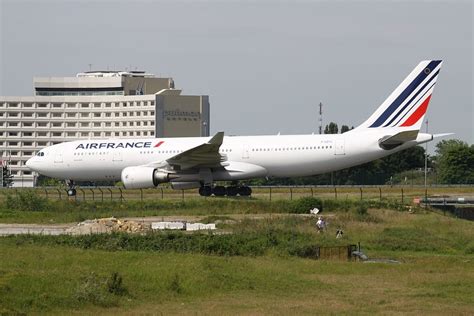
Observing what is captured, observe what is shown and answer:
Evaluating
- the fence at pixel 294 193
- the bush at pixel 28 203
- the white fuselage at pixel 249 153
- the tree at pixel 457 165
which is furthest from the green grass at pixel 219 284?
the tree at pixel 457 165

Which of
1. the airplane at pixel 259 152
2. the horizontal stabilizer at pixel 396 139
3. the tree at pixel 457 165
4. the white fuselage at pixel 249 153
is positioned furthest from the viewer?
the tree at pixel 457 165

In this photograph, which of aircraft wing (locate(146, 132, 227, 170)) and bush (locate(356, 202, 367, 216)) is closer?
bush (locate(356, 202, 367, 216))

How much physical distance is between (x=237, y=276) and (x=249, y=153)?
27616 mm

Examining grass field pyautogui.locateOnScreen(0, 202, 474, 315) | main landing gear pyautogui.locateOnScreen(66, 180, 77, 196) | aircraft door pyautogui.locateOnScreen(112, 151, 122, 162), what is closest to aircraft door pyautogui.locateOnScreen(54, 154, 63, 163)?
main landing gear pyautogui.locateOnScreen(66, 180, 77, 196)

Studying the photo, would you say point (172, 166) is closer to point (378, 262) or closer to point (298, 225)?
point (298, 225)

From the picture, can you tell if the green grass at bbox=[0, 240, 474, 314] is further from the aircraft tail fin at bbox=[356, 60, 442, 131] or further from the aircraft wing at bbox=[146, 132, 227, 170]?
the aircraft tail fin at bbox=[356, 60, 442, 131]

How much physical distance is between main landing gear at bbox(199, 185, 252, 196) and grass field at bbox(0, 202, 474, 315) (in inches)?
645

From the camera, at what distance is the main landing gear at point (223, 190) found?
55.4 meters

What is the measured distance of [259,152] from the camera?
54.8 m

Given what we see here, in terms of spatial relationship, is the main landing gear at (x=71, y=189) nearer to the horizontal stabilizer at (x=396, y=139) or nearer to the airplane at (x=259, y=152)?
the airplane at (x=259, y=152)

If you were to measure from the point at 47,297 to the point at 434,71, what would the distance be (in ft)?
120

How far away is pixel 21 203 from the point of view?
52.3 m

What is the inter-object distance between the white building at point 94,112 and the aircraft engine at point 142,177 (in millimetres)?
108594

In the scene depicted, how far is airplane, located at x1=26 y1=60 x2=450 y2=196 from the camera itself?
175ft
